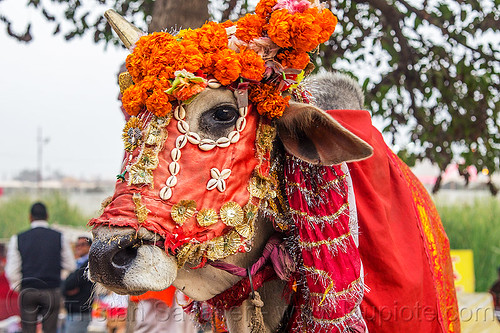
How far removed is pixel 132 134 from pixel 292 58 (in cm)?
81

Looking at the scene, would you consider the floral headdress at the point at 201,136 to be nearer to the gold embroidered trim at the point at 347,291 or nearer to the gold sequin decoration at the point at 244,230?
the gold sequin decoration at the point at 244,230

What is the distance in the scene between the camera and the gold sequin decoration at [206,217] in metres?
2.20

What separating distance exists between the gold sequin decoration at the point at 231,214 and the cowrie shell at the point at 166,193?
25 centimetres

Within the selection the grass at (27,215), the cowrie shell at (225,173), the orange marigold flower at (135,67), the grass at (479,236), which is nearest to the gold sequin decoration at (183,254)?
the cowrie shell at (225,173)

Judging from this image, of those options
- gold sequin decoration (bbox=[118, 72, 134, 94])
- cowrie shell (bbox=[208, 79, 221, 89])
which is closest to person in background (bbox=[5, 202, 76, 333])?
gold sequin decoration (bbox=[118, 72, 134, 94])

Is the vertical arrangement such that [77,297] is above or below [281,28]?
below

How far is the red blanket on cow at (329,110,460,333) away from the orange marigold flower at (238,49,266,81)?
56cm

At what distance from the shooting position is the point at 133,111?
2359 mm

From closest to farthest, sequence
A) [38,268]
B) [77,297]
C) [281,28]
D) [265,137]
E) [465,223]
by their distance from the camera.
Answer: [281,28] → [265,137] → [77,297] → [38,268] → [465,223]

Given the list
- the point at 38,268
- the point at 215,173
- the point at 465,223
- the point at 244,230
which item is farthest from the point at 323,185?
the point at 465,223

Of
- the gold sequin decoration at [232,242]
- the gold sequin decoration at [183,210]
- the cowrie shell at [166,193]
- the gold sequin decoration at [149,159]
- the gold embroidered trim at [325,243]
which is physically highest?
the gold sequin decoration at [149,159]

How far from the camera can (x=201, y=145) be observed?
224cm

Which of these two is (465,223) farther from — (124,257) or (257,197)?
(124,257)

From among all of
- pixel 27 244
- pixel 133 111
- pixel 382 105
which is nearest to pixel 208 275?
pixel 133 111
